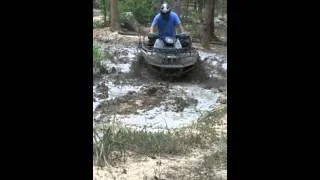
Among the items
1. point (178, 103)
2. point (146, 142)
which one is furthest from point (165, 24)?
point (146, 142)

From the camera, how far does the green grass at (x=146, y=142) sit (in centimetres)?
535

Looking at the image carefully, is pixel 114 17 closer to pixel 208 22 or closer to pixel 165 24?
pixel 208 22

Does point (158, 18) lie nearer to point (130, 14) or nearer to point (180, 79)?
point (180, 79)

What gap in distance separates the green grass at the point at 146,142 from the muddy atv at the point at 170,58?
3.42 metres

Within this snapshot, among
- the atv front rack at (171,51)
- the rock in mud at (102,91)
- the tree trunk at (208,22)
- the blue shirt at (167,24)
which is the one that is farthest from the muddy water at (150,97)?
the tree trunk at (208,22)

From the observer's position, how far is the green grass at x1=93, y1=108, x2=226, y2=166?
17.5 feet

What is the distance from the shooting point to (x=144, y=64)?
36.5ft

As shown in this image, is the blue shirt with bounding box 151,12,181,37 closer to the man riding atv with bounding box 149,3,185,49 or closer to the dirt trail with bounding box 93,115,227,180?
the man riding atv with bounding box 149,3,185,49

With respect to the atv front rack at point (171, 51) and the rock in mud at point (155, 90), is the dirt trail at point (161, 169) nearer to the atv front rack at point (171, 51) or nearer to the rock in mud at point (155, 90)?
the rock in mud at point (155, 90)

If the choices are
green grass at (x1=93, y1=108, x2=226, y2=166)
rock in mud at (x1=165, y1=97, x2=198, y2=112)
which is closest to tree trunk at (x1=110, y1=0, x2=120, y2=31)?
rock in mud at (x1=165, y1=97, x2=198, y2=112)
